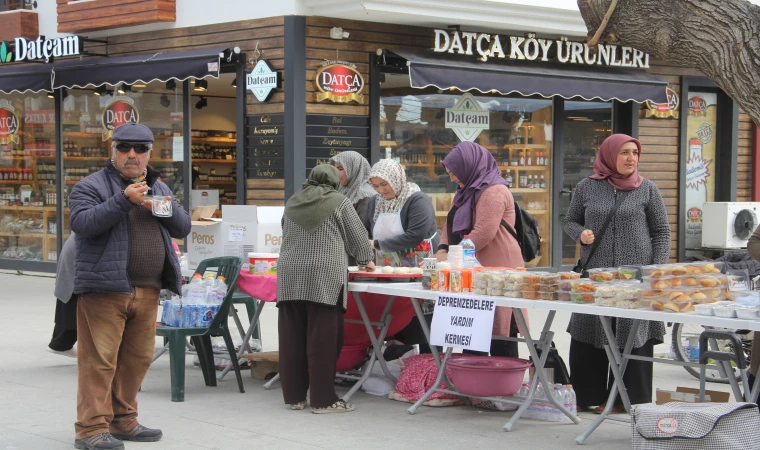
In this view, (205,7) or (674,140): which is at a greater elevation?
(205,7)

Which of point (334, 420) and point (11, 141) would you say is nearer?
point (334, 420)

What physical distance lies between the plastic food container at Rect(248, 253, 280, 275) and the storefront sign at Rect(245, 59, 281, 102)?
524 cm

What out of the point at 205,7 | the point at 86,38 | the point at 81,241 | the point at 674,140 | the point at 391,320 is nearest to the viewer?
the point at 81,241

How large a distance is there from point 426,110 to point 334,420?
7945 millimetres

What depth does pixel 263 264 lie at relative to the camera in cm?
779

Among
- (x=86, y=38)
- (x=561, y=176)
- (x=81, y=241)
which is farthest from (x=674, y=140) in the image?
(x=81, y=241)

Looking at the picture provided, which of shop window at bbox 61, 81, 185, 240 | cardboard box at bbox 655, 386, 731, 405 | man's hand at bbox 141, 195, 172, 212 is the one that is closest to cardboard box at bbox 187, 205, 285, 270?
man's hand at bbox 141, 195, 172, 212

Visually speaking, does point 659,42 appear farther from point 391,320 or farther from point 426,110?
point 426,110

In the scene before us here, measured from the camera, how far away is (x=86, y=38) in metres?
14.8

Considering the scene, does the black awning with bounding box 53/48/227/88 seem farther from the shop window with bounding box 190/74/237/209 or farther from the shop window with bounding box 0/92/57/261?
the shop window with bounding box 0/92/57/261

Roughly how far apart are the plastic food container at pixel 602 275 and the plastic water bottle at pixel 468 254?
3.06ft

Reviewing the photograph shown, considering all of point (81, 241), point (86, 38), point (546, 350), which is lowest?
point (546, 350)

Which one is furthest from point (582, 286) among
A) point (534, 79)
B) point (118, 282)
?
point (534, 79)

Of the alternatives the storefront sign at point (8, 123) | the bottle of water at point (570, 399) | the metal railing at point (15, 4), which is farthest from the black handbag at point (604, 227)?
the storefront sign at point (8, 123)
